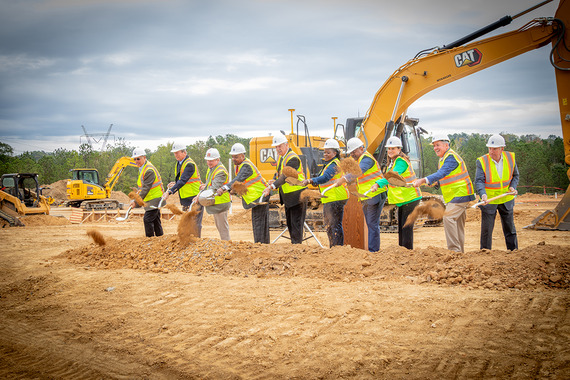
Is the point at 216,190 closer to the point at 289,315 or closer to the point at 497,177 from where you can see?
the point at 289,315

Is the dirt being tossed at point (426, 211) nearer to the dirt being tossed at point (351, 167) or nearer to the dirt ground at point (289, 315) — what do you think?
the dirt ground at point (289, 315)

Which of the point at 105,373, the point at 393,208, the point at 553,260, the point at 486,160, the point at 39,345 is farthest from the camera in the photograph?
the point at 393,208

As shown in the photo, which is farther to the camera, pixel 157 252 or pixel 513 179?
pixel 157 252

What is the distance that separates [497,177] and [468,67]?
3208 mm

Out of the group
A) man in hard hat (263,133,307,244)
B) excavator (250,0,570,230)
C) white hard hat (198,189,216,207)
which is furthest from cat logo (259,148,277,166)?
white hard hat (198,189,216,207)

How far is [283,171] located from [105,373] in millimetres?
4939

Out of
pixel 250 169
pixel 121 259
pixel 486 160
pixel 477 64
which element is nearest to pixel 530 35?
pixel 477 64

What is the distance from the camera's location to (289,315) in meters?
4.64

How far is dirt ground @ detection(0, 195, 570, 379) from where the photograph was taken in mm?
3545

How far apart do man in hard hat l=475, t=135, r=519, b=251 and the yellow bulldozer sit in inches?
619

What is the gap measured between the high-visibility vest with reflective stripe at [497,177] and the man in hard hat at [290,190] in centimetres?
300

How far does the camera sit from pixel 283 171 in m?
8.04

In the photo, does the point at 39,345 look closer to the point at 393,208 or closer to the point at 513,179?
the point at 513,179

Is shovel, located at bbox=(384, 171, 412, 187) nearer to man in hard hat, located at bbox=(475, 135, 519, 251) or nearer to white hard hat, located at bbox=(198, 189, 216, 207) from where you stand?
man in hard hat, located at bbox=(475, 135, 519, 251)
